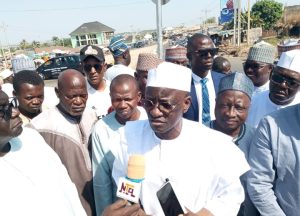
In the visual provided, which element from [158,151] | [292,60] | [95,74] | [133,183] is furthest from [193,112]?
[133,183]

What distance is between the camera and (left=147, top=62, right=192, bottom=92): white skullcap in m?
1.94

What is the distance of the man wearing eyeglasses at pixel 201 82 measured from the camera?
3.60 metres

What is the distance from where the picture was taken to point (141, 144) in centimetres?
203

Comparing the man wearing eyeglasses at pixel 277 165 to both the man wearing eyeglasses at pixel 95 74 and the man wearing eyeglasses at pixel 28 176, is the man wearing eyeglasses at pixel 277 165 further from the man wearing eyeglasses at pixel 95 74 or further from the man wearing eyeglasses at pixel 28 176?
the man wearing eyeglasses at pixel 95 74

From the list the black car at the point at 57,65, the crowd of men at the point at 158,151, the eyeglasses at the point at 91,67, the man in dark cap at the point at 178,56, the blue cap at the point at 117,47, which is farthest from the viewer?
the black car at the point at 57,65

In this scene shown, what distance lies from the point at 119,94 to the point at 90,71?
1205mm

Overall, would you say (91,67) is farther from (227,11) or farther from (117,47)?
(227,11)

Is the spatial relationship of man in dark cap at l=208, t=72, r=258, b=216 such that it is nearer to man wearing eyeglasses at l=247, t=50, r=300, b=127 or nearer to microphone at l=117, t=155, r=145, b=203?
man wearing eyeglasses at l=247, t=50, r=300, b=127

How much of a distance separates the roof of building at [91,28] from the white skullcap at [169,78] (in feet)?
230

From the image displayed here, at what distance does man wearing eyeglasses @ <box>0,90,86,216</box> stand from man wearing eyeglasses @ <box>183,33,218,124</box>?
184 cm

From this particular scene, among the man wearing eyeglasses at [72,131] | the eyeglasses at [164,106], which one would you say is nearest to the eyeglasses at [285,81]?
the eyeglasses at [164,106]

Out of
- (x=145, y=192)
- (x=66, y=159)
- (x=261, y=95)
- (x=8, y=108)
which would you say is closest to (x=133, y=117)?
(x=66, y=159)

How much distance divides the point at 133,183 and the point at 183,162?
435mm

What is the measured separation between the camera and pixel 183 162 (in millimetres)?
1935
